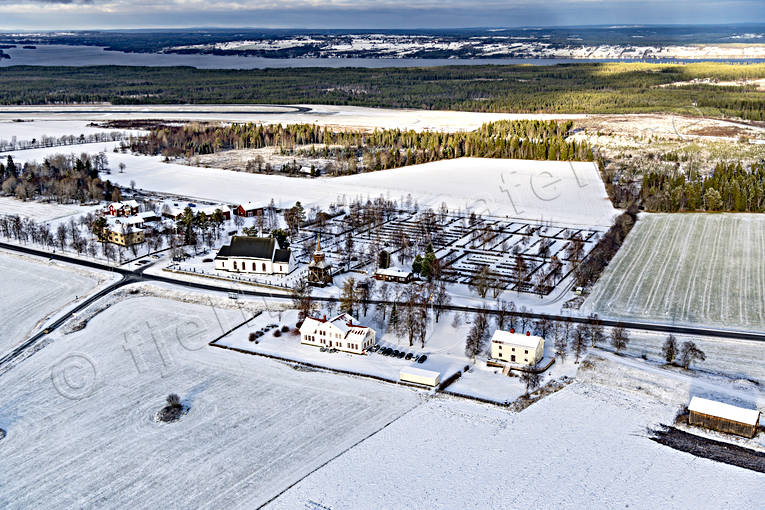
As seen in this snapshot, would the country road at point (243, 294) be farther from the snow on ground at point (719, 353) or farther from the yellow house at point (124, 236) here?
the yellow house at point (124, 236)

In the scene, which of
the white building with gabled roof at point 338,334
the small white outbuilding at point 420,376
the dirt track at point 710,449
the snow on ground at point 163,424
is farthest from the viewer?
the white building with gabled roof at point 338,334

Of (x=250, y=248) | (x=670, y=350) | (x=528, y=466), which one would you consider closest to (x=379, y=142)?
(x=250, y=248)

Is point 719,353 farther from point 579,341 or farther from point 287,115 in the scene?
point 287,115

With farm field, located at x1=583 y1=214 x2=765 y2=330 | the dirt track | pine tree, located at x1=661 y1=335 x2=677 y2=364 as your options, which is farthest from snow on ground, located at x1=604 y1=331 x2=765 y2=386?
the dirt track

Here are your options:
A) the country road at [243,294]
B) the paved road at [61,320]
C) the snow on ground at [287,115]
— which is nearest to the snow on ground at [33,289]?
the paved road at [61,320]

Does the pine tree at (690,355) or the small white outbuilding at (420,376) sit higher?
the pine tree at (690,355)

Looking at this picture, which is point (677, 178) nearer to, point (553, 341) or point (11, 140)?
point (553, 341)
